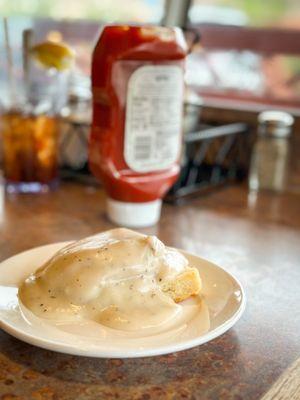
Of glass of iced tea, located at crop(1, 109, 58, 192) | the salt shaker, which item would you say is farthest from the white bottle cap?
the salt shaker

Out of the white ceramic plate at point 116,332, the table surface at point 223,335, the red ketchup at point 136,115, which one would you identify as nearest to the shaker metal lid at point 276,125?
the table surface at point 223,335

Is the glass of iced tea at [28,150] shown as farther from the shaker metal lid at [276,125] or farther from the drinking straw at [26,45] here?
the shaker metal lid at [276,125]

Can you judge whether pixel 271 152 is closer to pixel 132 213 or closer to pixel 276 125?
pixel 276 125

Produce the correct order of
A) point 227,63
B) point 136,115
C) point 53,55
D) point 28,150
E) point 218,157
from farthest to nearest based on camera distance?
point 227,63, point 218,157, point 28,150, point 53,55, point 136,115

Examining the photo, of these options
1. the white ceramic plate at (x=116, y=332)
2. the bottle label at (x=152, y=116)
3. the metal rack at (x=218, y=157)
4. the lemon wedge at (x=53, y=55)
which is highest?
the lemon wedge at (x=53, y=55)

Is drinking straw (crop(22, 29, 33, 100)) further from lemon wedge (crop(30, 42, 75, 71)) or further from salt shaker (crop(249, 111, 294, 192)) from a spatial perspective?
salt shaker (crop(249, 111, 294, 192))

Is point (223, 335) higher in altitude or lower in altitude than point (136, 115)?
lower

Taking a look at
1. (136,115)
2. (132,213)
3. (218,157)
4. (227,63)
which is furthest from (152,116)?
(227,63)
